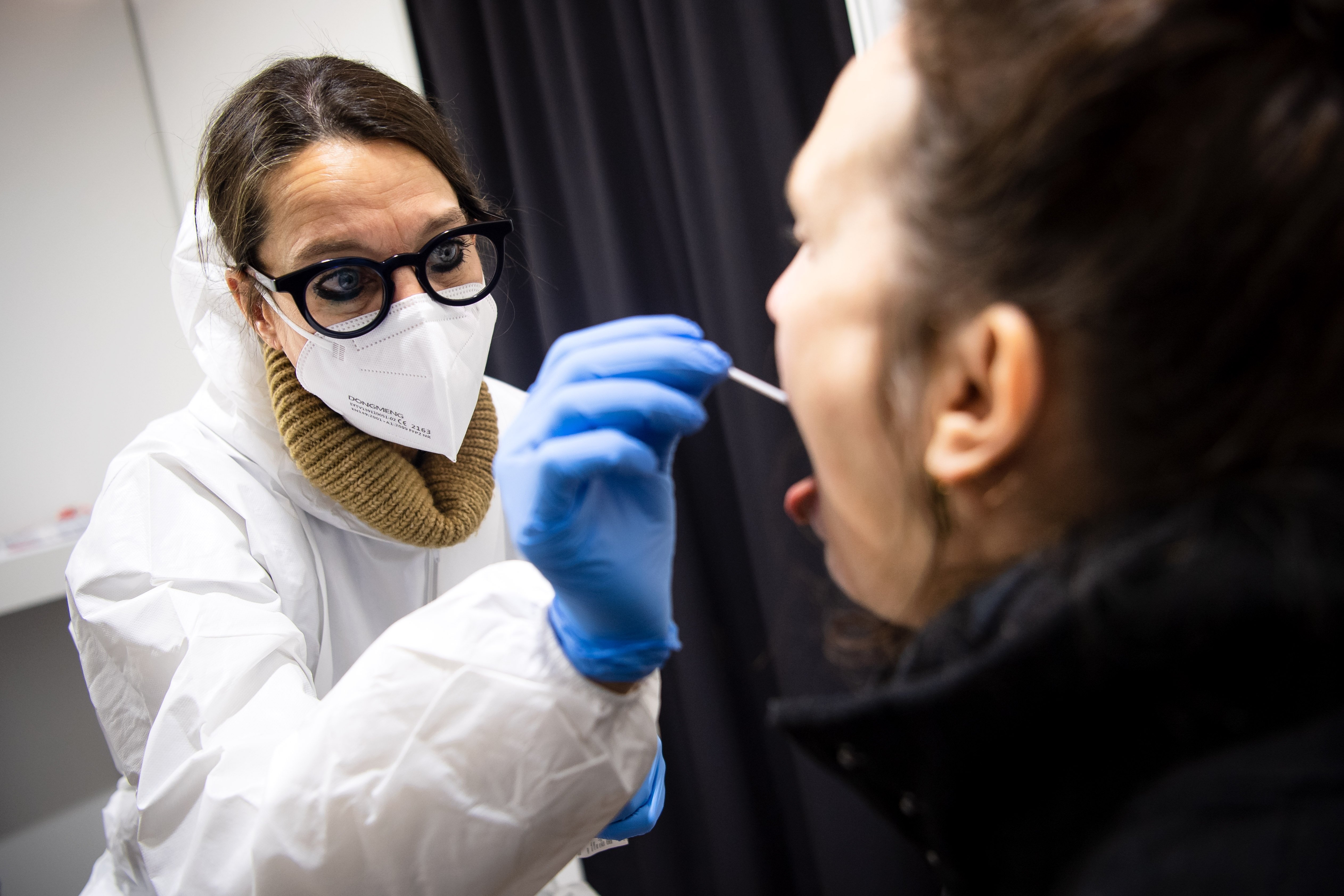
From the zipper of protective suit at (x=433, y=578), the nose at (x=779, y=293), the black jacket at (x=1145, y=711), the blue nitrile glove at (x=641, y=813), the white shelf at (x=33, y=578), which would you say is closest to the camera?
the black jacket at (x=1145, y=711)

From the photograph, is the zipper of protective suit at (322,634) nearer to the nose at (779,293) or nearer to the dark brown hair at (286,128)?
the dark brown hair at (286,128)

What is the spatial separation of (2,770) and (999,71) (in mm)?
2139

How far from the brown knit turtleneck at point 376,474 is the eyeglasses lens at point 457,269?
0.70 feet

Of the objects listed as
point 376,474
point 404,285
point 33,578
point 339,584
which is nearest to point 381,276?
point 404,285

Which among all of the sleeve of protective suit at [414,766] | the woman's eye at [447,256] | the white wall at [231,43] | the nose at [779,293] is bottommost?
the sleeve of protective suit at [414,766]

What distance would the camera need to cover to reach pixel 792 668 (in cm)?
157

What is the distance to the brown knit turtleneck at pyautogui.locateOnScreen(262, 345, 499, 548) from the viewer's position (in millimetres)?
1109

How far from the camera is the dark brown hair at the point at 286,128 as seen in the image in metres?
1.07

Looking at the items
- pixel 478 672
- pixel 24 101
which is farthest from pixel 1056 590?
pixel 24 101

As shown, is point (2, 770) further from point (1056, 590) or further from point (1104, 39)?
point (1104, 39)

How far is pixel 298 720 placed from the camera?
845 mm

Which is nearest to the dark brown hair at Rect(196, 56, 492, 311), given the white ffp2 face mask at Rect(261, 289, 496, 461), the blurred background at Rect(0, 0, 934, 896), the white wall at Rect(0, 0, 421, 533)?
the white ffp2 face mask at Rect(261, 289, 496, 461)

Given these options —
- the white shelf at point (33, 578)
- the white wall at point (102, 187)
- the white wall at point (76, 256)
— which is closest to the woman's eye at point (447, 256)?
the white wall at point (102, 187)

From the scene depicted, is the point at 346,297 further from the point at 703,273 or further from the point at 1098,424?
the point at 1098,424
